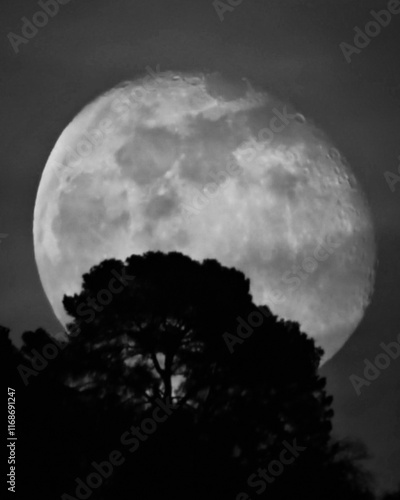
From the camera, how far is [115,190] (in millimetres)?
52656

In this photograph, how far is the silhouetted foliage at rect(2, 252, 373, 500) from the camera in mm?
40562

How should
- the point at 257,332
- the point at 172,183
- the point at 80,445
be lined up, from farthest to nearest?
the point at 172,183 < the point at 257,332 < the point at 80,445

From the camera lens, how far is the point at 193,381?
142 ft

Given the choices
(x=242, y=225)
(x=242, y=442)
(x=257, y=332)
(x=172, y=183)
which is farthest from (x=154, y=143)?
(x=242, y=442)

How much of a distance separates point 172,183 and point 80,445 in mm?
15772

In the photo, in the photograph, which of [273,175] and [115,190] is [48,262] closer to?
[115,190]

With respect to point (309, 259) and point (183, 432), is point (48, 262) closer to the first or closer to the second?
point (309, 259)

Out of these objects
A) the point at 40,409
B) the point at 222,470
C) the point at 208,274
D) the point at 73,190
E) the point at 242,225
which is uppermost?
the point at 73,190

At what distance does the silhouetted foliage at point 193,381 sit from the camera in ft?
133

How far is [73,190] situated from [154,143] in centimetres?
456

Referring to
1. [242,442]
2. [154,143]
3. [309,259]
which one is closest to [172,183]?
[154,143]

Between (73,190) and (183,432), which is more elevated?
(73,190)

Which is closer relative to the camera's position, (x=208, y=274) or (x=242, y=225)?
(x=208, y=274)

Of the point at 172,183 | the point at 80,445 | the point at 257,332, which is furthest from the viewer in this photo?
the point at 172,183
